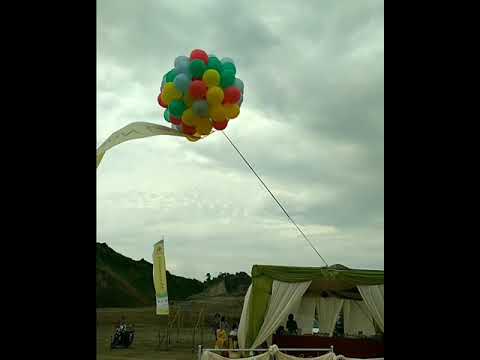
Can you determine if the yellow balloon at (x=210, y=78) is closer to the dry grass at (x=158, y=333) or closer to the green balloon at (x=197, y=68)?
the green balloon at (x=197, y=68)

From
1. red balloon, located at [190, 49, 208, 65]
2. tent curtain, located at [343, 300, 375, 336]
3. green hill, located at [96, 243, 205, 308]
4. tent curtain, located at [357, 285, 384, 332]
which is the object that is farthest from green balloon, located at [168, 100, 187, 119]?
green hill, located at [96, 243, 205, 308]

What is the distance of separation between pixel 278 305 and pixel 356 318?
4.34 meters

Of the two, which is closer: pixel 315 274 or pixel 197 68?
pixel 197 68

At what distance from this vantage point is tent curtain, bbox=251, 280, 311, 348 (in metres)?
9.70

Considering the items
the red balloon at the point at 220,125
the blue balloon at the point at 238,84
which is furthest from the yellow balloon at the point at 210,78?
the red balloon at the point at 220,125

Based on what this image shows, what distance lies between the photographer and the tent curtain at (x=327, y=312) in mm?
12875

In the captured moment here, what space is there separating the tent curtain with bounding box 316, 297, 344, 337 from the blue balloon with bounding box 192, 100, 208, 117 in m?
6.68

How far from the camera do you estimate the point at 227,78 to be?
780cm

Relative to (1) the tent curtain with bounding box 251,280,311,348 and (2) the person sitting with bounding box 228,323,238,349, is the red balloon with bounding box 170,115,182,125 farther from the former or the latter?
(2) the person sitting with bounding box 228,323,238,349

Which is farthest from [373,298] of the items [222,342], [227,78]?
[227,78]

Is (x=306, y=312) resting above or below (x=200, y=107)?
below

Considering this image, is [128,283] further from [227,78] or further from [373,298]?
[227,78]
